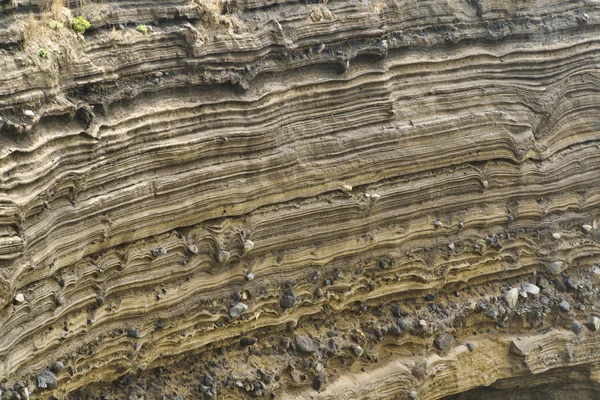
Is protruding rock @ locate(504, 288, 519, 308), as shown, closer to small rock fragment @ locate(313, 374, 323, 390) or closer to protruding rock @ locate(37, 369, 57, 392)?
small rock fragment @ locate(313, 374, 323, 390)

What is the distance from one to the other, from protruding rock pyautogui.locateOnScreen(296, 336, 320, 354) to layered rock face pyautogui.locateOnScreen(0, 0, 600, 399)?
2cm

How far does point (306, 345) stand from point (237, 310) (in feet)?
3.23

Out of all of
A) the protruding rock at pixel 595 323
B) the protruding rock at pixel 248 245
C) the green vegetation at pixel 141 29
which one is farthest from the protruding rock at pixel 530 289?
the green vegetation at pixel 141 29

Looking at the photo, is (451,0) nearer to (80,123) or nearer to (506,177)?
(506,177)

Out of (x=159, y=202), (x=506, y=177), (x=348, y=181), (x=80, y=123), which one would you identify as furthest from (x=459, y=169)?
(x=80, y=123)

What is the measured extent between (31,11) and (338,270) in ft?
13.8

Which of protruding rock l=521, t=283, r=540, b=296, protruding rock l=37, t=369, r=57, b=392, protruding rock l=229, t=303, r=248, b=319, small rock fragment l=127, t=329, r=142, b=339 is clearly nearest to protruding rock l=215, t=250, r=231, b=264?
protruding rock l=229, t=303, r=248, b=319

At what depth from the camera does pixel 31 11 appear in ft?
27.8

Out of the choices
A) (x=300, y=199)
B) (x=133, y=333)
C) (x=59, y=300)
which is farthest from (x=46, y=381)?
(x=300, y=199)

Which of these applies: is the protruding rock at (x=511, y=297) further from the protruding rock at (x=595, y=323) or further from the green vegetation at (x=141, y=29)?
the green vegetation at (x=141, y=29)

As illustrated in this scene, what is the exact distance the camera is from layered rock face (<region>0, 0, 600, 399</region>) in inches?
325

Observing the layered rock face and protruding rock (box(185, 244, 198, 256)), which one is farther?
protruding rock (box(185, 244, 198, 256))

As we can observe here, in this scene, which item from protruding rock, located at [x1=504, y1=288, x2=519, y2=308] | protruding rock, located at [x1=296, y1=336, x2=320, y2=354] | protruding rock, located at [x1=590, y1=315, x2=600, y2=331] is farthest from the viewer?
protruding rock, located at [x1=590, y1=315, x2=600, y2=331]

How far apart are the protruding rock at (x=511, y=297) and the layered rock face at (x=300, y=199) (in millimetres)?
51
